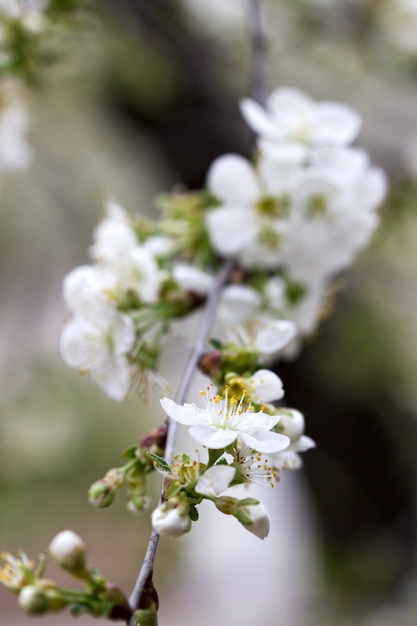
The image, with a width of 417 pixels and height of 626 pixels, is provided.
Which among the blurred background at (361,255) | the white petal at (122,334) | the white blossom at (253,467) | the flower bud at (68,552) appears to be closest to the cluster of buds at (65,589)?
the flower bud at (68,552)

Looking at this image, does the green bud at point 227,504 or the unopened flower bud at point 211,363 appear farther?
the unopened flower bud at point 211,363

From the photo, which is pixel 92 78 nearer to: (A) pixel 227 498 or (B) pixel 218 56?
(B) pixel 218 56

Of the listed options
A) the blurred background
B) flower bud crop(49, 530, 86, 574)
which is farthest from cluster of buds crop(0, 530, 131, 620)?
the blurred background

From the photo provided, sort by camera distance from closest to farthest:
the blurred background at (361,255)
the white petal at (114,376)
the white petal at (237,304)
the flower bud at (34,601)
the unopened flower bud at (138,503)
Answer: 1. the flower bud at (34,601)
2. the unopened flower bud at (138,503)
3. the white petal at (114,376)
4. the white petal at (237,304)
5. the blurred background at (361,255)

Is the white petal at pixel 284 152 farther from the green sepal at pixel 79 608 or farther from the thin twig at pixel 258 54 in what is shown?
the green sepal at pixel 79 608

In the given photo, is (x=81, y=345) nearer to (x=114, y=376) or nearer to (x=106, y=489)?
(x=114, y=376)

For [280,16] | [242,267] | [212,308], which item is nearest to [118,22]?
[280,16]
